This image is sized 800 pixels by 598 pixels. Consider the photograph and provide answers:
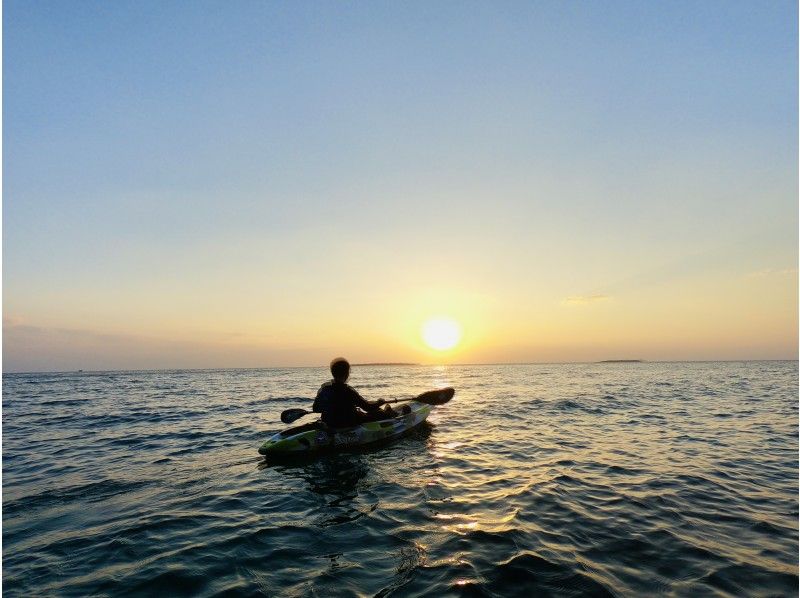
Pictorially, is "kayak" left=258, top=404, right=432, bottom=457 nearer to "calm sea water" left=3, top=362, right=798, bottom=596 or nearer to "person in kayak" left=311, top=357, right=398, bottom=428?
"person in kayak" left=311, top=357, right=398, bottom=428

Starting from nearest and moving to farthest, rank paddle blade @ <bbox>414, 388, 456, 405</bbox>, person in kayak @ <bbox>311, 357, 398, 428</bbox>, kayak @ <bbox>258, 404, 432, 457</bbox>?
kayak @ <bbox>258, 404, 432, 457</bbox> < person in kayak @ <bbox>311, 357, 398, 428</bbox> < paddle blade @ <bbox>414, 388, 456, 405</bbox>

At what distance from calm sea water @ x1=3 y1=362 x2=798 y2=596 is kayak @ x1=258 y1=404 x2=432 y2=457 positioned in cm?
43

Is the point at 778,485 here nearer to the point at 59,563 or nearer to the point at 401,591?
the point at 401,591

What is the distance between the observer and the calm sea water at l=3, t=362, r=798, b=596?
5469mm

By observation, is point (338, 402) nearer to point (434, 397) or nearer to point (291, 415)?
point (291, 415)

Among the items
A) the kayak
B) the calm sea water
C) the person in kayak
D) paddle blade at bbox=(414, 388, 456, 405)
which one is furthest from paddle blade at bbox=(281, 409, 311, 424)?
paddle blade at bbox=(414, 388, 456, 405)

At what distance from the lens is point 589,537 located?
261 inches

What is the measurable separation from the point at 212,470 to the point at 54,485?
3259mm

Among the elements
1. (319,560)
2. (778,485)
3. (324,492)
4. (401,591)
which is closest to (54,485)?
(324,492)

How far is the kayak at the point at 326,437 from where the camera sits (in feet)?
38.3

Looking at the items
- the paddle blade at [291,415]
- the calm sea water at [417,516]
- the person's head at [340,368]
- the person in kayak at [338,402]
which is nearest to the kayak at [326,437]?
the person in kayak at [338,402]

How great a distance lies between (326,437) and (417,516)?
17.7 feet

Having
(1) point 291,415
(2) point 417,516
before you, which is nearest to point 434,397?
(1) point 291,415

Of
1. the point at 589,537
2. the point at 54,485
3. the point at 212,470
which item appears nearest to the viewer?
the point at 589,537
